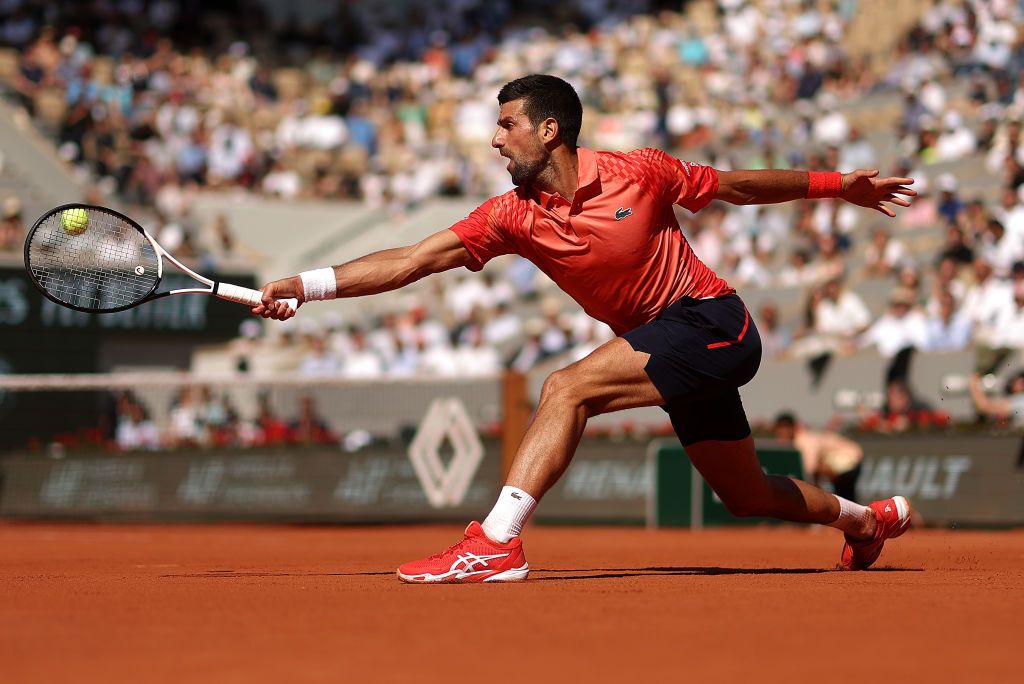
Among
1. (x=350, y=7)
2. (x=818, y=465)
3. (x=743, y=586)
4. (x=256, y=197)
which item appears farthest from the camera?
(x=350, y=7)

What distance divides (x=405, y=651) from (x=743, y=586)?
2.73 m

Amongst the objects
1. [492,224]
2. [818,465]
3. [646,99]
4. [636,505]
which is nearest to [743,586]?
[492,224]

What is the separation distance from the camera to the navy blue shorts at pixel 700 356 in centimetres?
707

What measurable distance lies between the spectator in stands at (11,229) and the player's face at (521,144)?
667 inches

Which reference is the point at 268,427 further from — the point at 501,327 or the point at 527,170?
the point at 527,170

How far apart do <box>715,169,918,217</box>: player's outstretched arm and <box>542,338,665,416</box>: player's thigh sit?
891 millimetres

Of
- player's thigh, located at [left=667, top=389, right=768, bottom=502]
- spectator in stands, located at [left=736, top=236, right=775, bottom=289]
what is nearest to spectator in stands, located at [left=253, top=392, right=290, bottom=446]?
spectator in stands, located at [left=736, top=236, right=775, bottom=289]

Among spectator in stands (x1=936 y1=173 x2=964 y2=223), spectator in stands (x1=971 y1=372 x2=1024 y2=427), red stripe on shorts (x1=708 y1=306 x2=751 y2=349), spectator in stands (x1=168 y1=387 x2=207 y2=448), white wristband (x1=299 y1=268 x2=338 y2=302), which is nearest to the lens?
red stripe on shorts (x1=708 y1=306 x2=751 y2=349)

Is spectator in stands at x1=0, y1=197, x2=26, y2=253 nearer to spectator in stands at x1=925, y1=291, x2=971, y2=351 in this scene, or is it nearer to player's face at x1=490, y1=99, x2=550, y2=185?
spectator in stands at x1=925, y1=291, x2=971, y2=351

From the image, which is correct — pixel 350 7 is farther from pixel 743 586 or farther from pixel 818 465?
pixel 743 586

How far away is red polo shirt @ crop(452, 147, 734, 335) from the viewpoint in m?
7.17

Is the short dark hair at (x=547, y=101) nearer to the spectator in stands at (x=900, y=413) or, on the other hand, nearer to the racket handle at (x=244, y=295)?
the racket handle at (x=244, y=295)

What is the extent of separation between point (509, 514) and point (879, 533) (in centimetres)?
227

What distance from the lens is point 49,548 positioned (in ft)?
42.4
